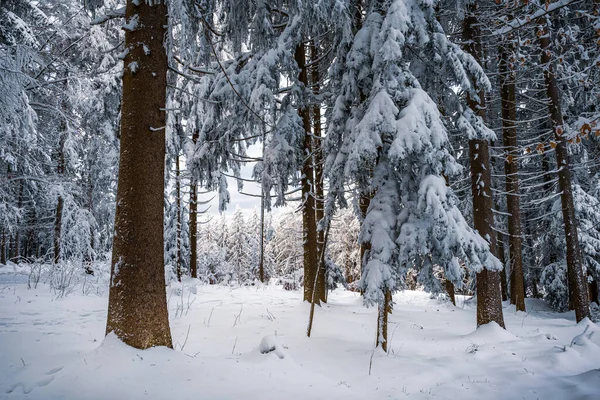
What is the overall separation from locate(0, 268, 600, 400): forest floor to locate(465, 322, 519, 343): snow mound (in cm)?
2

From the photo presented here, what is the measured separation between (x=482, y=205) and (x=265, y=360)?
22.8ft

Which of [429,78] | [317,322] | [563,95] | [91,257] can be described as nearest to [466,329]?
[317,322]

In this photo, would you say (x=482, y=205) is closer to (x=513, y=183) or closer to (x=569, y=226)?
(x=569, y=226)

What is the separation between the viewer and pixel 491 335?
286 inches

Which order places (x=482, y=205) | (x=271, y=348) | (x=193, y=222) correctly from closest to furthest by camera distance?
1. (x=271, y=348)
2. (x=482, y=205)
3. (x=193, y=222)

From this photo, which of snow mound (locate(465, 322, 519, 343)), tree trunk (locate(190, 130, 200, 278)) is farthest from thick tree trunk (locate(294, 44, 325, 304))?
tree trunk (locate(190, 130, 200, 278))

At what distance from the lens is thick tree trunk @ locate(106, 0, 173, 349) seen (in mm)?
4023

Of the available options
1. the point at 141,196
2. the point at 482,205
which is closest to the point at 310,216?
the point at 482,205

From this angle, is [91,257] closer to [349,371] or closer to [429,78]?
[349,371]

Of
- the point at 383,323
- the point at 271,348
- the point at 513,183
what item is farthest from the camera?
the point at 513,183

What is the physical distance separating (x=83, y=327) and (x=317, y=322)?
15.4 ft

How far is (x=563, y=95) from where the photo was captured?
12516mm

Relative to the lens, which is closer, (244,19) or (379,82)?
(379,82)

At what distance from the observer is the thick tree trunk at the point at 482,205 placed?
817cm
